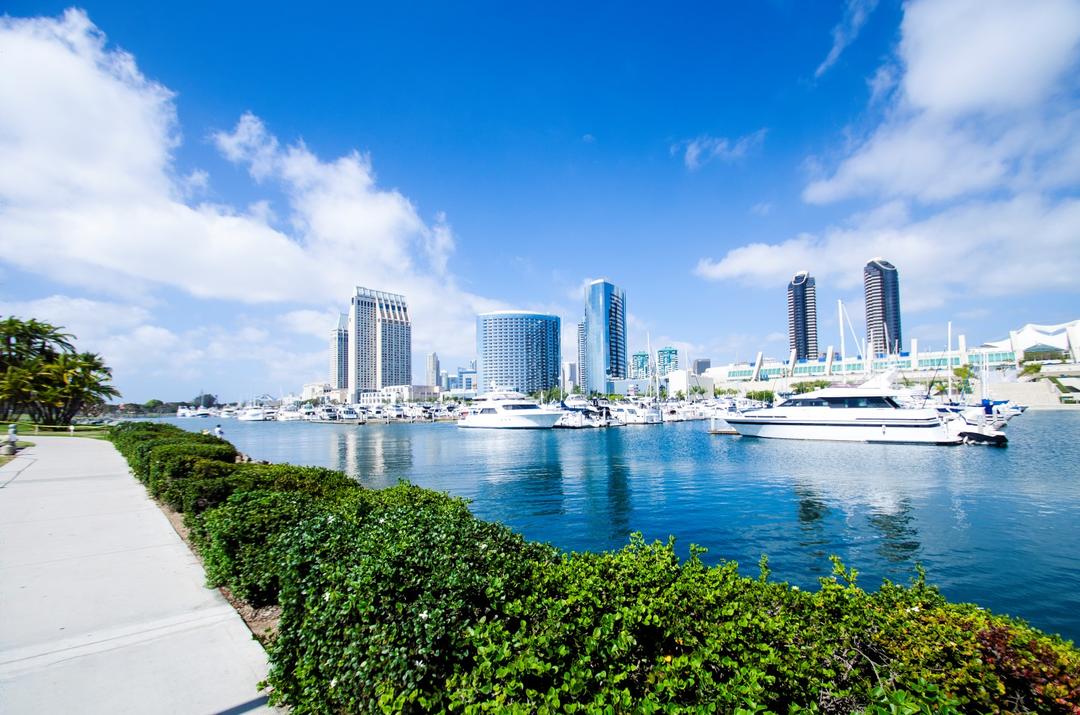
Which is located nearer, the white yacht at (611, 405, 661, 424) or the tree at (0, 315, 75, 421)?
the tree at (0, 315, 75, 421)

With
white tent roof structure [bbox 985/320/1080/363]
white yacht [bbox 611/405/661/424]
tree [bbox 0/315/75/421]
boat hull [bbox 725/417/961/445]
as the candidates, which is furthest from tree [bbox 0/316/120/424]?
white tent roof structure [bbox 985/320/1080/363]

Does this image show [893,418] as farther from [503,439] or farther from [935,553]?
[503,439]

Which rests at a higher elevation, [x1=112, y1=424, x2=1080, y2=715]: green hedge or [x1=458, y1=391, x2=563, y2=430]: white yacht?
[x1=112, y1=424, x2=1080, y2=715]: green hedge

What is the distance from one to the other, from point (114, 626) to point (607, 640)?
649 centimetres

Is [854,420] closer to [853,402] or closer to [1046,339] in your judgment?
[853,402]

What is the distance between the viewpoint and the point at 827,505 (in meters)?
21.4

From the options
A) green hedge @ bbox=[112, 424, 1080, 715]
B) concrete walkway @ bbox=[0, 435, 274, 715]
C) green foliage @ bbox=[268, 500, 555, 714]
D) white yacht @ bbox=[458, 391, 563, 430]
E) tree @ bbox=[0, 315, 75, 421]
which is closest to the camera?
green hedge @ bbox=[112, 424, 1080, 715]

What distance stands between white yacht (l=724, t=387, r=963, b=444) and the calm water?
74.4 inches

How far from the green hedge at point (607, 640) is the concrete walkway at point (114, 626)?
1445mm

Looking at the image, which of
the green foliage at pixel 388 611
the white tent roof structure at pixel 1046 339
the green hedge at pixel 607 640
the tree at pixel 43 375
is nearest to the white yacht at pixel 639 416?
the tree at pixel 43 375

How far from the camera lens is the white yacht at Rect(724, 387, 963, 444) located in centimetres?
4216

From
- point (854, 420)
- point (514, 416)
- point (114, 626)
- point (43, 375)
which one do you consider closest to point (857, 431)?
point (854, 420)

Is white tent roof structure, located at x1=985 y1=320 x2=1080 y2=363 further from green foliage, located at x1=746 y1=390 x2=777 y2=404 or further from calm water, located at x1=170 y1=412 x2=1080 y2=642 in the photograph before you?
calm water, located at x1=170 y1=412 x2=1080 y2=642

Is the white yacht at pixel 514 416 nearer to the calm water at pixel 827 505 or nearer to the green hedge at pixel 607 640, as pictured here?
the calm water at pixel 827 505
